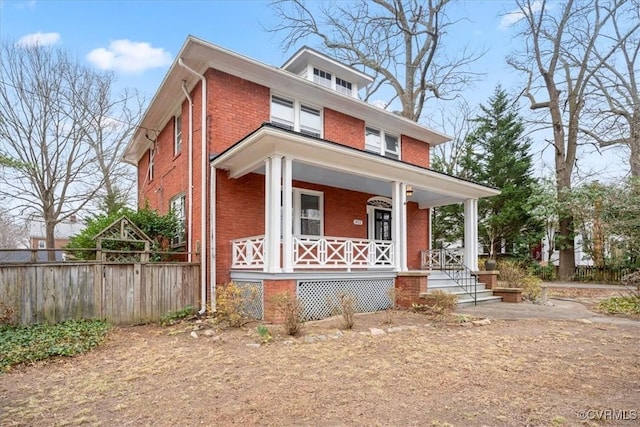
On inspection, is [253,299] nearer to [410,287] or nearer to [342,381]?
[410,287]

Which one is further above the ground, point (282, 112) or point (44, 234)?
point (282, 112)

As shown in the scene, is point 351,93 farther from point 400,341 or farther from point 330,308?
point 400,341

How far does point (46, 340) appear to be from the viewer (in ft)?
22.0

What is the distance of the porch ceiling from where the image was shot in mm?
8562

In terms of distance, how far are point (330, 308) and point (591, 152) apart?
Answer: 21941mm

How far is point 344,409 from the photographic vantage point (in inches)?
153

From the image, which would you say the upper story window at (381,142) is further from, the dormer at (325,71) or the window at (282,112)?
the window at (282,112)

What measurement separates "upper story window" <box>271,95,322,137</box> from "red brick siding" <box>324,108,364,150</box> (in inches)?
12.5

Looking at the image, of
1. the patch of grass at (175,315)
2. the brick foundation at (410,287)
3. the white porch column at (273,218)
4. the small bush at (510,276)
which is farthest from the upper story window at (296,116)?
the small bush at (510,276)

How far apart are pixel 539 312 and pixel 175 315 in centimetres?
936

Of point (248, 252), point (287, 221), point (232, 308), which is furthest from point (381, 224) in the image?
point (232, 308)

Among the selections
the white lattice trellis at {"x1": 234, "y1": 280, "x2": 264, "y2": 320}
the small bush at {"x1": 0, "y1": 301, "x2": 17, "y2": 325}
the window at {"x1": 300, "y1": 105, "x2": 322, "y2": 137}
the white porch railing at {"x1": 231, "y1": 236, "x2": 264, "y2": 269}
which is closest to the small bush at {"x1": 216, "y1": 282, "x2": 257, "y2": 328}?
the white lattice trellis at {"x1": 234, "y1": 280, "x2": 264, "y2": 320}

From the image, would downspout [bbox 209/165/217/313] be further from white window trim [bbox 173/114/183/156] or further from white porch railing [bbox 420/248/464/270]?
white porch railing [bbox 420/248/464/270]

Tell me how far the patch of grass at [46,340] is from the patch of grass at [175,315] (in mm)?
Result: 1262
